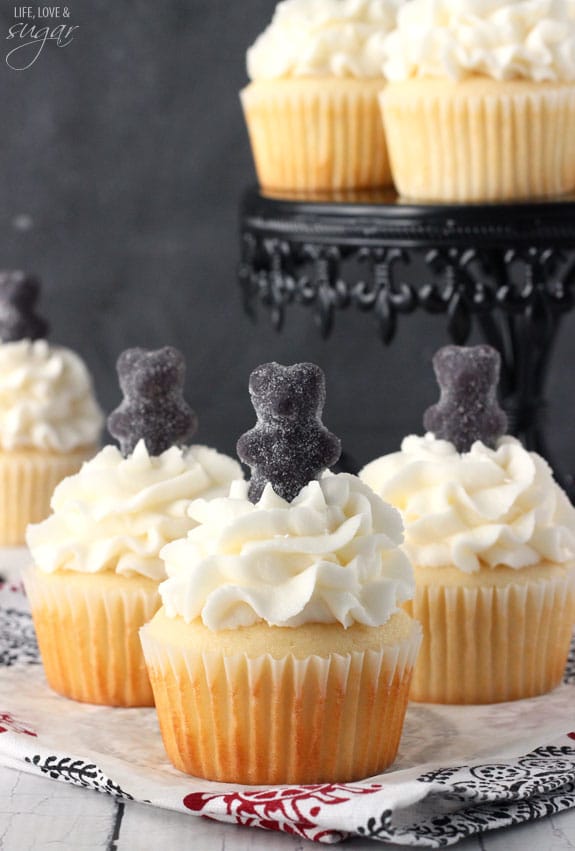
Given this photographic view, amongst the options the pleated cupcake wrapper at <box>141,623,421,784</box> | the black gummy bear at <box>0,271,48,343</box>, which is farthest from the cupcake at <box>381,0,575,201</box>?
the pleated cupcake wrapper at <box>141,623,421,784</box>

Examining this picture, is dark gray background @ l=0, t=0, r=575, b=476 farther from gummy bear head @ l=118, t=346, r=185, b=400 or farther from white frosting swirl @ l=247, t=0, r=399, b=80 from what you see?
gummy bear head @ l=118, t=346, r=185, b=400

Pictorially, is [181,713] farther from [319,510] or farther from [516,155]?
[516,155]

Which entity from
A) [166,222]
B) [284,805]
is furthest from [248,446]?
[166,222]

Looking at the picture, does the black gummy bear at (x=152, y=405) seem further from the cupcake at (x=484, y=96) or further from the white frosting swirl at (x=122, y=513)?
the cupcake at (x=484, y=96)

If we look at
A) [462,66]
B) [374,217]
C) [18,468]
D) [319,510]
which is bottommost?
[18,468]

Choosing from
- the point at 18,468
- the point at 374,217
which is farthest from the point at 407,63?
the point at 18,468

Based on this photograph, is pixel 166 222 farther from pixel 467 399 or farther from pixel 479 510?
pixel 479 510

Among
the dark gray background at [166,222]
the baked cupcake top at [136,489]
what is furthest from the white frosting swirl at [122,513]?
the dark gray background at [166,222]

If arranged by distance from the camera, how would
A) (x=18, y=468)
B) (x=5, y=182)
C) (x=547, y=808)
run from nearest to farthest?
(x=547, y=808) < (x=18, y=468) < (x=5, y=182)
